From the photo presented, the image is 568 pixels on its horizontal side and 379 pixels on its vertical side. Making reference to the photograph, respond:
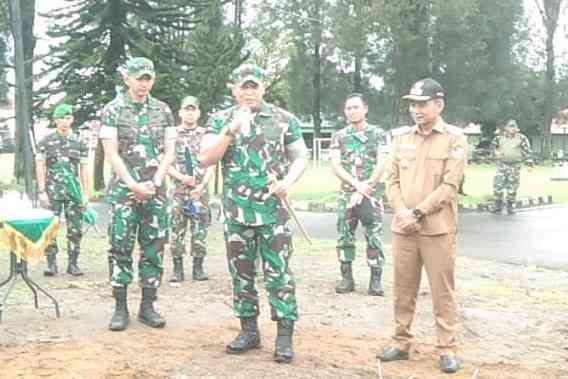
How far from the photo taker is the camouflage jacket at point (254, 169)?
184 inches

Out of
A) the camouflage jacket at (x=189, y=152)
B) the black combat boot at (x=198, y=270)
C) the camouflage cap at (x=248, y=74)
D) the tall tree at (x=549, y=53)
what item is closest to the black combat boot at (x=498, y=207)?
the black combat boot at (x=198, y=270)

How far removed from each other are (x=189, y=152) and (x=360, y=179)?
1706 millimetres

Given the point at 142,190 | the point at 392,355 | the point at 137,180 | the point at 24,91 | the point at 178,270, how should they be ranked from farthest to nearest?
the point at 178,270 < the point at 24,91 < the point at 137,180 < the point at 142,190 < the point at 392,355

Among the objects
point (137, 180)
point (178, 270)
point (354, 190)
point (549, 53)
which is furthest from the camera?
point (549, 53)

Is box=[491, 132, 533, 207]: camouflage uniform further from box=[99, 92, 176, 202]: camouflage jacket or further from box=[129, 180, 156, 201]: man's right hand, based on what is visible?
box=[129, 180, 156, 201]: man's right hand

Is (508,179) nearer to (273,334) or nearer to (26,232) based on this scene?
(273,334)

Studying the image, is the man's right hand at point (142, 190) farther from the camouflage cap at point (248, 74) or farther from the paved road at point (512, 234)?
the paved road at point (512, 234)

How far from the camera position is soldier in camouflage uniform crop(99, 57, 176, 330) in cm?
534

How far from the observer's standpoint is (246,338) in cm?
487

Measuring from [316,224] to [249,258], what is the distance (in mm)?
9267

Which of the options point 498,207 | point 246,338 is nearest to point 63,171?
point 246,338

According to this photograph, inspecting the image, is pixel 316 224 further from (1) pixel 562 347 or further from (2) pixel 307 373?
(2) pixel 307 373

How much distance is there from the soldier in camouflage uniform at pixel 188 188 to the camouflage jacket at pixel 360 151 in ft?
4.41

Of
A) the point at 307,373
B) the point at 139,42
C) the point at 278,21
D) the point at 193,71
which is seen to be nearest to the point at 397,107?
the point at 193,71
